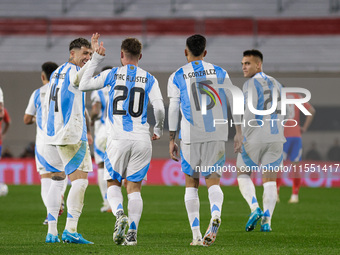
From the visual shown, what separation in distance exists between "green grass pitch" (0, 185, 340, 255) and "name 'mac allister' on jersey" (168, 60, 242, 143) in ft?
3.74

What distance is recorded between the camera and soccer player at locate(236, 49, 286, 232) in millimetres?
8359

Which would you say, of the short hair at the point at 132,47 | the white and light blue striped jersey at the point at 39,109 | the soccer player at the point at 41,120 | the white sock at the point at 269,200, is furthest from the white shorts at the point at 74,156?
the white sock at the point at 269,200

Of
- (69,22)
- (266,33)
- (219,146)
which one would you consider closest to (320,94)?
(266,33)

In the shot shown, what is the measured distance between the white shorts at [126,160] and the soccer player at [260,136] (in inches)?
79.8

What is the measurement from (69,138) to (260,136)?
2.67m

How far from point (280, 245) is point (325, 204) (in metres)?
6.69

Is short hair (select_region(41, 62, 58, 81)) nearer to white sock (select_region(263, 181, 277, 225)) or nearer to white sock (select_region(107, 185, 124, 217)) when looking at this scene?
white sock (select_region(107, 185, 124, 217))

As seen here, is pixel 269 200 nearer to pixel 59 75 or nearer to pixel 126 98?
pixel 126 98

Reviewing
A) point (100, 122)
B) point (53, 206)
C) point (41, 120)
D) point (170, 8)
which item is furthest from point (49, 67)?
point (170, 8)

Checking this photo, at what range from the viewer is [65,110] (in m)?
7.08

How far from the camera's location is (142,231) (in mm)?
8375

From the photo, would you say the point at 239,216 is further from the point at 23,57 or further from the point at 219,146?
the point at 23,57

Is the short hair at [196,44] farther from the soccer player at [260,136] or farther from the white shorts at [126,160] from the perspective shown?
the soccer player at [260,136]

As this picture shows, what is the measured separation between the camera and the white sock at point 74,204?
688 cm
